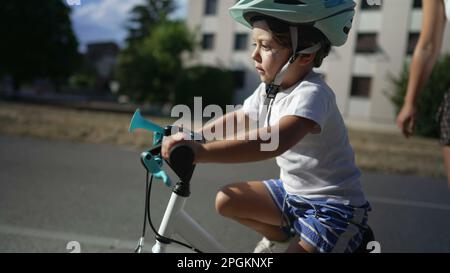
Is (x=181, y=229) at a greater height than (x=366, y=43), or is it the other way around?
(x=181, y=229)

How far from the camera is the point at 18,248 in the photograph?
275 cm

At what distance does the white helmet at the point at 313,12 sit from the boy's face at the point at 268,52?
2.6 inches

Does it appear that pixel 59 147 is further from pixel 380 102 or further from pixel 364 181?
pixel 380 102

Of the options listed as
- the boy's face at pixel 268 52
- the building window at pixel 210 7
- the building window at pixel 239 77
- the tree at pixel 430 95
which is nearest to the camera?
the boy's face at pixel 268 52

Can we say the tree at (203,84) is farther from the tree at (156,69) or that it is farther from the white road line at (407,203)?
the white road line at (407,203)

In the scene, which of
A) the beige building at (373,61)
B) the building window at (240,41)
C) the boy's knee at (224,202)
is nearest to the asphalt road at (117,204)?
the boy's knee at (224,202)

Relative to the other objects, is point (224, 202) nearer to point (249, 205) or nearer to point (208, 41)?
point (249, 205)

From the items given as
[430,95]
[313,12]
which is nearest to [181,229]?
[313,12]

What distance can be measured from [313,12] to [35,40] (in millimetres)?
28499

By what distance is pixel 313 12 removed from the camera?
1539 mm

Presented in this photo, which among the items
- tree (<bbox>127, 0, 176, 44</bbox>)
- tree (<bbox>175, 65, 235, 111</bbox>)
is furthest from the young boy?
tree (<bbox>127, 0, 176, 44</bbox>)

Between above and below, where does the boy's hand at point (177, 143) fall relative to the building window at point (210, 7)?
above

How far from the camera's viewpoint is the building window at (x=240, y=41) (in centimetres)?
3044
